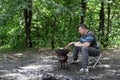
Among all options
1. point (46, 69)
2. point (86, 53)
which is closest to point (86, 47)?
point (86, 53)

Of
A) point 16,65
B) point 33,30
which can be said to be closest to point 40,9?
point 33,30

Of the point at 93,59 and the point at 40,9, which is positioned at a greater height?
the point at 40,9

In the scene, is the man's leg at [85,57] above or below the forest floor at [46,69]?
above

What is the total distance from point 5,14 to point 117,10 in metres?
5.85

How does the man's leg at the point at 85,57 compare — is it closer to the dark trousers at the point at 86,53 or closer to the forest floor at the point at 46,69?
the dark trousers at the point at 86,53

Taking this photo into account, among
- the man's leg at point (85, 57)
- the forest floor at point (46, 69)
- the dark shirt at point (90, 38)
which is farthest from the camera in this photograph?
the dark shirt at point (90, 38)

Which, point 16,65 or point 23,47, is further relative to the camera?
point 23,47

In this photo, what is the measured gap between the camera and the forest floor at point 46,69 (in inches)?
255

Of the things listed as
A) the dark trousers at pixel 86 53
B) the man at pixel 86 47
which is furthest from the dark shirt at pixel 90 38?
the dark trousers at pixel 86 53

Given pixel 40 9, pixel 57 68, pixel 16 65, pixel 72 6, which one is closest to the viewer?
pixel 57 68

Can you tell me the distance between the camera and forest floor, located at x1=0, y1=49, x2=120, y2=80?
6.46m

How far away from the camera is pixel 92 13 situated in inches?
552

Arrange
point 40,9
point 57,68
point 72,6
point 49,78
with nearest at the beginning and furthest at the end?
point 49,78 → point 57,68 → point 72,6 → point 40,9

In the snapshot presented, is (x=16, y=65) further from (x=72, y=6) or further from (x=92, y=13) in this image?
(x=92, y=13)
